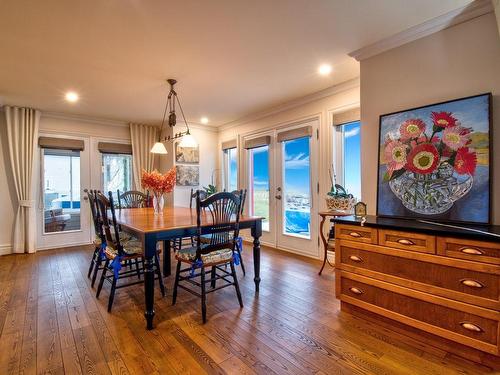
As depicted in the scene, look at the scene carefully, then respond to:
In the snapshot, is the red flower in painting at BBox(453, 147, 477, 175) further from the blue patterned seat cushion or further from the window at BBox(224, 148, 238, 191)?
the window at BBox(224, 148, 238, 191)

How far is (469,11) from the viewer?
2.01 meters

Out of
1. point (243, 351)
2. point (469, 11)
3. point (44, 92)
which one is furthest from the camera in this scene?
point (44, 92)

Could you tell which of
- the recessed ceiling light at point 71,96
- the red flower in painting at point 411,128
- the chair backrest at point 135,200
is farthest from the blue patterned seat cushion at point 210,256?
the recessed ceiling light at point 71,96

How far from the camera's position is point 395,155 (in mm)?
2373

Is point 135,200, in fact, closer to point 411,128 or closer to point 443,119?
point 411,128

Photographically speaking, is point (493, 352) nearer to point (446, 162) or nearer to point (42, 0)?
point (446, 162)

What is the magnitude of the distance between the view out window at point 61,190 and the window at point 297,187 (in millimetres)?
3812

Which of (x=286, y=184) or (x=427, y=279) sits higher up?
(x=286, y=184)

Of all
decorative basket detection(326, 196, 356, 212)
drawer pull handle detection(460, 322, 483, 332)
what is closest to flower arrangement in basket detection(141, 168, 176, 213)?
decorative basket detection(326, 196, 356, 212)

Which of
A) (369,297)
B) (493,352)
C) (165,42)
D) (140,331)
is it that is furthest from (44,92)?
(493,352)

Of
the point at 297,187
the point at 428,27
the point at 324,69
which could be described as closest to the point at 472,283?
the point at 428,27

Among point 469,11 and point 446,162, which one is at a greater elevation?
point 469,11

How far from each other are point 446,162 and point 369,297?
3.98ft

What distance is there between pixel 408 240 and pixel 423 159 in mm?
743
